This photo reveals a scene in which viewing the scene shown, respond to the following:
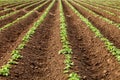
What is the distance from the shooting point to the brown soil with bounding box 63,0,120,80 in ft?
34.9

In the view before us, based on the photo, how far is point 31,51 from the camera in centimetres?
1372

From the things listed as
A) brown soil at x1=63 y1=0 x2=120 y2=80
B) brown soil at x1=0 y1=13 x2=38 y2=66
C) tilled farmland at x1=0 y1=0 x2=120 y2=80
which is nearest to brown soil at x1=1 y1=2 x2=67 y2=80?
tilled farmland at x1=0 y1=0 x2=120 y2=80

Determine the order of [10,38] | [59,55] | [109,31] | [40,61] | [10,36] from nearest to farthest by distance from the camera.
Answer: [40,61] → [59,55] → [10,38] → [10,36] → [109,31]

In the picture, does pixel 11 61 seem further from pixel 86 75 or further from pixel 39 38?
pixel 39 38

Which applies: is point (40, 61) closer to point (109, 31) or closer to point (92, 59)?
point (92, 59)

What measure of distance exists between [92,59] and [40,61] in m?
2.53

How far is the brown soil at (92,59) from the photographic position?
34.9 ft

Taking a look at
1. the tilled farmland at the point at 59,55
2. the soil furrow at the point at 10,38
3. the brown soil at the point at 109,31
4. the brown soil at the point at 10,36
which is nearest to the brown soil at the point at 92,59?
the tilled farmland at the point at 59,55

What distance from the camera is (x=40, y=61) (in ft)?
40.5

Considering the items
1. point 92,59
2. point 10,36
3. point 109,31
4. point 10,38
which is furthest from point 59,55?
point 109,31

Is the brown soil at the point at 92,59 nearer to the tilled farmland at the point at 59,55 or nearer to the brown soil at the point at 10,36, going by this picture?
the tilled farmland at the point at 59,55

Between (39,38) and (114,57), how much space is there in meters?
6.01

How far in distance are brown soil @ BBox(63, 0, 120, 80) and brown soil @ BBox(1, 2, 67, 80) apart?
826 millimetres

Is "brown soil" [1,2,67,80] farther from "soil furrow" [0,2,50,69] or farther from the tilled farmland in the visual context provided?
"soil furrow" [0,2,50,69]
